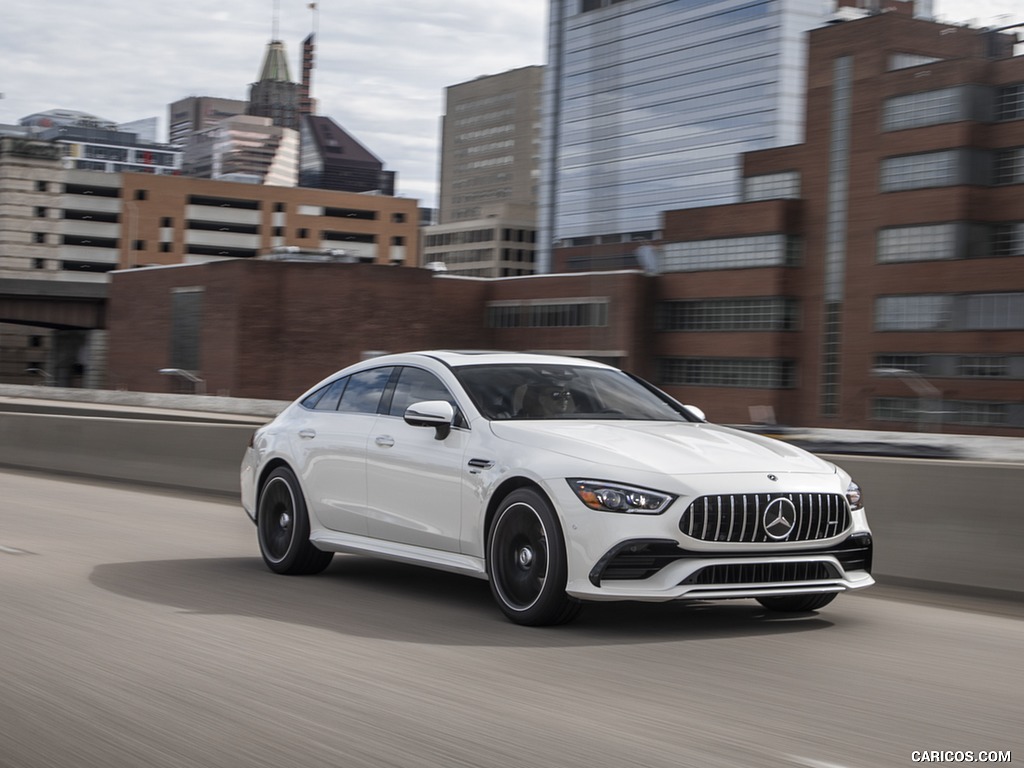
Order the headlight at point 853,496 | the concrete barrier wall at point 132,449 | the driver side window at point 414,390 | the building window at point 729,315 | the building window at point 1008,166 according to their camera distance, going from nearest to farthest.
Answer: the headlight at point 853,496, the driver side window at point 414,390, the concrete barrier wall at point 132,449, the building window at point 1008,166, the building window at point 729,315

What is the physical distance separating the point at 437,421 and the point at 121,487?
11582 mm

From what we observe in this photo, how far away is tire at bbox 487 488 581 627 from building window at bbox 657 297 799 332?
78741mm

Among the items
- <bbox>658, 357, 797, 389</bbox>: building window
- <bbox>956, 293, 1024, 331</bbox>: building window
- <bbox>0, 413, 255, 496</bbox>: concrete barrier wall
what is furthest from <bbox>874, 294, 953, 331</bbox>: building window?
→ <bbox>0, 413, 255, 496</bbox>: concrete barrier wall

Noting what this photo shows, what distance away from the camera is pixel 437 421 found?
8047 mm

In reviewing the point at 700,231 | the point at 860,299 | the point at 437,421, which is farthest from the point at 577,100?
the point at 437,421

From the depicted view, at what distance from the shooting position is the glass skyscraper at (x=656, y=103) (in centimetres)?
12925

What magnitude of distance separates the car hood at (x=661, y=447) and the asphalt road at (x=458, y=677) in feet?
2.92

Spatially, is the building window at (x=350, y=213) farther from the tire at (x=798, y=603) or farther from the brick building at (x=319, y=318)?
the tire at (x=798, y=603)

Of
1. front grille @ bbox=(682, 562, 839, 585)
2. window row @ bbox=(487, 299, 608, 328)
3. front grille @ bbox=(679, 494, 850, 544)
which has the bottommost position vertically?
front grille @ bbox=(682, 562, 839, 585)

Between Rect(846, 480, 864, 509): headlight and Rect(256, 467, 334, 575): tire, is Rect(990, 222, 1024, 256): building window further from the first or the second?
Rect(846, 480, 864, 509): headlight

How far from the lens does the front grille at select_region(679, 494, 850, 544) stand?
6.95m

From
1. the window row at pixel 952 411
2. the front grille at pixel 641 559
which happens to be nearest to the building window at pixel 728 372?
the window row at pixel 952 411

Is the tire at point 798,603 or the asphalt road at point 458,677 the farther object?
the tire at point 798,603

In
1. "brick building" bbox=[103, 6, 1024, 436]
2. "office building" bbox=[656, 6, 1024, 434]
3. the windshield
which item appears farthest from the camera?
"brick building" bbox=[103, 6, 1024, 436]
